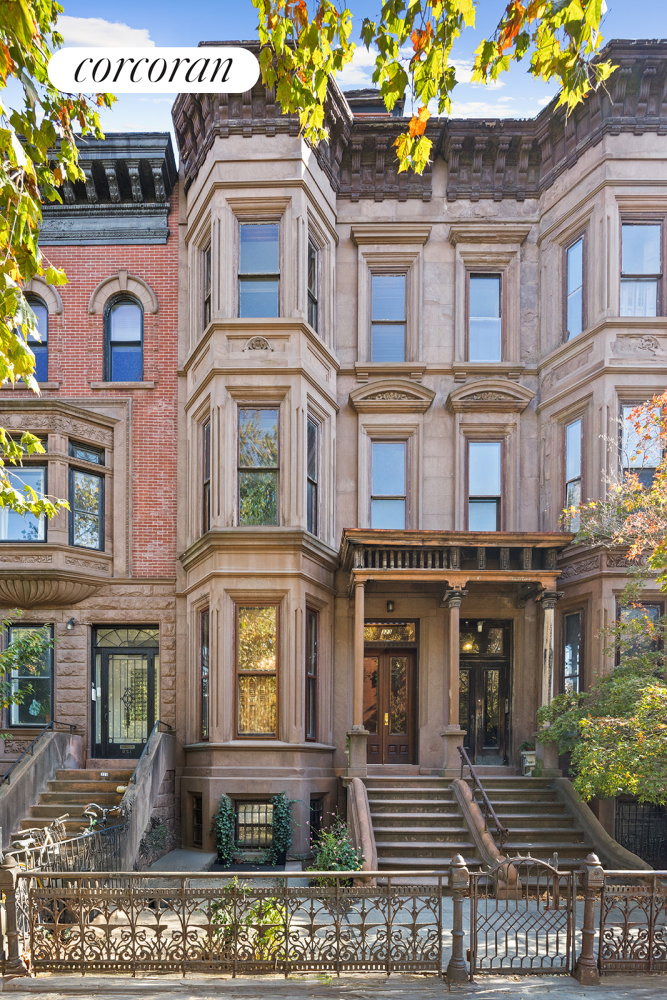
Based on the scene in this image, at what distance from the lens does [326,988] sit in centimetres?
738

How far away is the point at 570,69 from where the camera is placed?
527 centimetres

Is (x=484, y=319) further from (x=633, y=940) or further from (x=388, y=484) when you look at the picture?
(x=633, y=940)

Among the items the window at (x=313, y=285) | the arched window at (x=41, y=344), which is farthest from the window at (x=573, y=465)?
the arched window at (x=41, y=344)

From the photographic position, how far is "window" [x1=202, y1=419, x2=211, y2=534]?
15.4 meters

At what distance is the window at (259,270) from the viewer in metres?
15.0

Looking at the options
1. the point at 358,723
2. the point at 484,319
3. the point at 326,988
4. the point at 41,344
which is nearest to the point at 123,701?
the point at 358,723

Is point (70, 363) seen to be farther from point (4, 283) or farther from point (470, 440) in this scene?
point (4, 283)

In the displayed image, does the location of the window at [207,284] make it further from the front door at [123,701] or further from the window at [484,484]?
the front door at [123,701]

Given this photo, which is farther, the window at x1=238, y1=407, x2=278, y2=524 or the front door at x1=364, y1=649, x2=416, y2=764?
the front door at x1=364, y1=649, x2=416, y2=764

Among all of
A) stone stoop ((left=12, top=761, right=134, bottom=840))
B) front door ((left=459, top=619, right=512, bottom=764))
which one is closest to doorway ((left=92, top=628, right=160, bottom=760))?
stone stoop ((left=12, top=761, right=134, bottom=840))

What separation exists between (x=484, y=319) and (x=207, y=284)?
596 centimetres

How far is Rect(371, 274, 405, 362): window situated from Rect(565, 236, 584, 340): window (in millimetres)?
3450

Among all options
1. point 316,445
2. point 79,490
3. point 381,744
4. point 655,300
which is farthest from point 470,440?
point 79,490

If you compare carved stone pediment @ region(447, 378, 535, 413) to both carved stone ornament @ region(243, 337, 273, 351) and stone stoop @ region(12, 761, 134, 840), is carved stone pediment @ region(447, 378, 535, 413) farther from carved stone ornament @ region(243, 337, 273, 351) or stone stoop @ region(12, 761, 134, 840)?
stone stoop @ region(12, 761, 134, 840)
